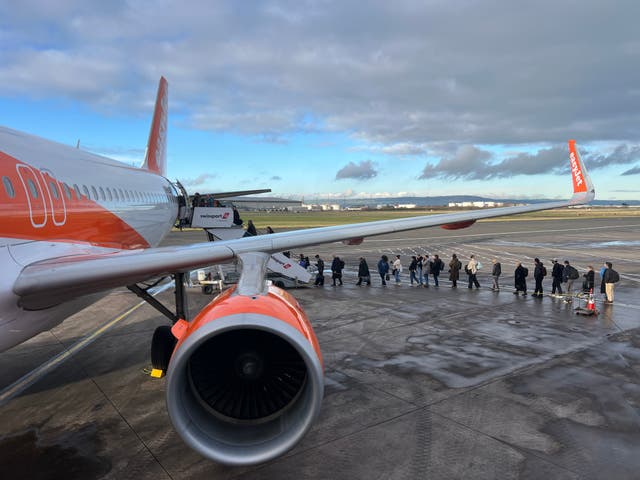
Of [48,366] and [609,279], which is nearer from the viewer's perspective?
[48,366]

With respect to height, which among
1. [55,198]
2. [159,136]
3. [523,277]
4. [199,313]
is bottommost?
[523,277]

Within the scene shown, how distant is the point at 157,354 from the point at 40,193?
4.41 metres

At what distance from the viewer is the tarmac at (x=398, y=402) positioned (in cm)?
575

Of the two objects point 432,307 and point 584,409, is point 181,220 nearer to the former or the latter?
point 432,307

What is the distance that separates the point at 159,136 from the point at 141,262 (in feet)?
44.2

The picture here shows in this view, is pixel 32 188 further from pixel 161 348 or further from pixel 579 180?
pixel 579 180

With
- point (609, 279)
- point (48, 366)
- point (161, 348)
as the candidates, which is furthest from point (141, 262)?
point (609, 279)

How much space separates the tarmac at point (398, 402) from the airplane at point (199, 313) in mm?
1509

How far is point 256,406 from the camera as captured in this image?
15.7ft

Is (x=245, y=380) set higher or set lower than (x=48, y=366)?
higher

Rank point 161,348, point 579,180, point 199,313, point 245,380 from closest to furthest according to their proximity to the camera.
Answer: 1. point 199,313
2. point 245,380
3. point 161,348
4. point 579,180

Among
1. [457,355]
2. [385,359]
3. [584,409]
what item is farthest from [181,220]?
[584,409]

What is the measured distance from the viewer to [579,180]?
37.9 feet

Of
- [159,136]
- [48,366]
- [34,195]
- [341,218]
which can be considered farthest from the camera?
[341,218]
